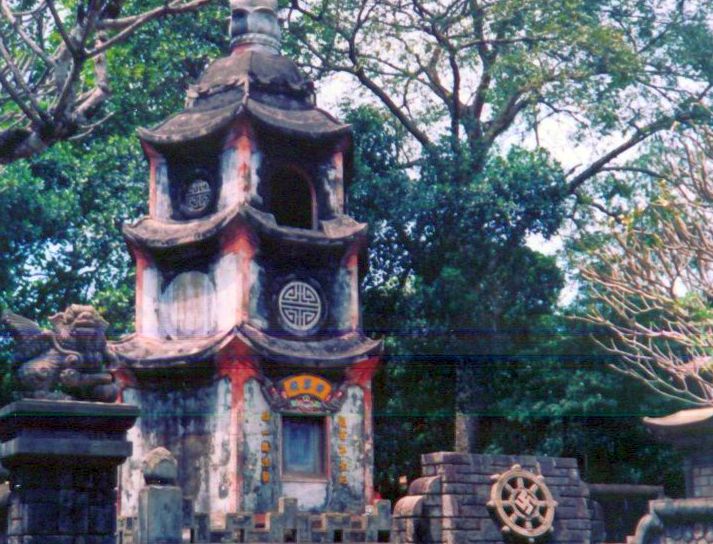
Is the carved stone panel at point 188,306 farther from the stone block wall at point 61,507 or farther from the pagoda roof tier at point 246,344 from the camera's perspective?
the stone block wall at point 61,507

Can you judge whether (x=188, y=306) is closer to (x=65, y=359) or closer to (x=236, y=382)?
(x=236, y=382)

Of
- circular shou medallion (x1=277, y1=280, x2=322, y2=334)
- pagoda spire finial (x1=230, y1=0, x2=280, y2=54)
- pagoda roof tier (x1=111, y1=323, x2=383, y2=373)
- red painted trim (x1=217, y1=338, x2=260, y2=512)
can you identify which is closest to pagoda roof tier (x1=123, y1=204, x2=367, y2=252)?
circular shou medallion (x1=277, y1=280, x2=322, y2=334)

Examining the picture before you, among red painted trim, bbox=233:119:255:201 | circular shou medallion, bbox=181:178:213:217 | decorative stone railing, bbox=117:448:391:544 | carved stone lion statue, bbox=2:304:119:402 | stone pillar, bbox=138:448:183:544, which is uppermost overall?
red painted trim, bbox=233:119:255:201

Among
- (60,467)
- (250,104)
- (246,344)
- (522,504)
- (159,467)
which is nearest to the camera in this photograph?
(60,467)

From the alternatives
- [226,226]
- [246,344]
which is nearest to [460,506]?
[246,344]

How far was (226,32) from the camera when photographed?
26406mm

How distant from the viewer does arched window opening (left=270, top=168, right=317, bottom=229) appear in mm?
20188

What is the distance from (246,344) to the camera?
17516 millimetres

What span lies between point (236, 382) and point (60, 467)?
7.50 metres

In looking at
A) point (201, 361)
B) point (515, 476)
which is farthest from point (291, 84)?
point (515, 476)

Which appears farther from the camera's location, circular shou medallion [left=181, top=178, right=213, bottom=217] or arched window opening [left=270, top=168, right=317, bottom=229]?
arched window opening [left=270, top=168, right=317, bottom=229]

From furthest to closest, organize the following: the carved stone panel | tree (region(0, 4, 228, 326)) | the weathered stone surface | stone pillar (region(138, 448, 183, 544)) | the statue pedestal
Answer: tree (region(0, 4, 228, 326)), the carved stone panel, the statue pedestal, the weathered stone surface, stone pillar (region(138, 448, 183, 544))

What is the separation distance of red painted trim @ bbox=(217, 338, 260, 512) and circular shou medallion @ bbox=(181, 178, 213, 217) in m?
3.24

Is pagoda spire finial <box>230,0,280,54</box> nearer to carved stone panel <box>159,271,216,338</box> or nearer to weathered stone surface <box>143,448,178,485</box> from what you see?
carved stone panel <box>159,271,216,338</box>
